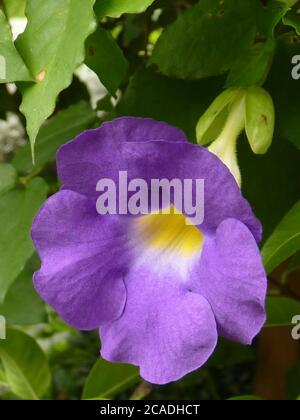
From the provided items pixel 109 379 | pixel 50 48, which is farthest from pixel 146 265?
pixel 109 379

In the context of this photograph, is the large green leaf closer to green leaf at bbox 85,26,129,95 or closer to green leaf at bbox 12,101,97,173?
green leaf at bbox 85,26,129,95

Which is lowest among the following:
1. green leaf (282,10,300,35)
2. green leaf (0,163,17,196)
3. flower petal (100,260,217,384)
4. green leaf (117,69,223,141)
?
green leaf (0,163,17,196)

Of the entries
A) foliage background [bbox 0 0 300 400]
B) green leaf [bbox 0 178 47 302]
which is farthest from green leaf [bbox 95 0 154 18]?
green leaf [bbox 0 178 47 302]

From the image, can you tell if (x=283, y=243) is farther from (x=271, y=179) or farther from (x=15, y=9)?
(x=15, y=9)
